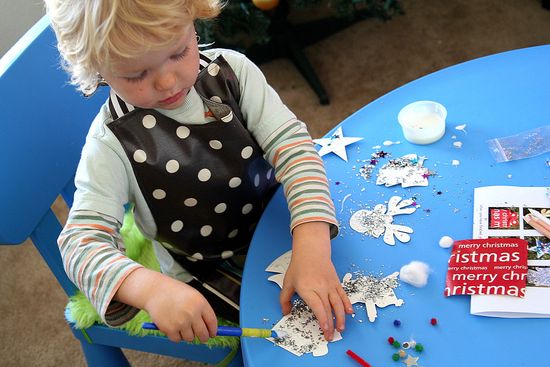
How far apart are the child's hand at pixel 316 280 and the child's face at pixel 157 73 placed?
28 cm

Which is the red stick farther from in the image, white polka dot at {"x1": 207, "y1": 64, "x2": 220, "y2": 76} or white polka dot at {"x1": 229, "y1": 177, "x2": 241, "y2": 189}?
white polka dot at {"x1": 207, "y1": 64, "x2": 220, "y2": 76}

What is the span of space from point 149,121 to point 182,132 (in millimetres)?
56

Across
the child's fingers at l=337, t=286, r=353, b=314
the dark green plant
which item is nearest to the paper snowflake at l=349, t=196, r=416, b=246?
the child's fingers at l=337, t=286, r=353, b=314

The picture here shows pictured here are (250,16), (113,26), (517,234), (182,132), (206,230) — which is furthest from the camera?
(250,16)

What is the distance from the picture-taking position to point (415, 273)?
0.86 metres

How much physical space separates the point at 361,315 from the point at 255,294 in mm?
157

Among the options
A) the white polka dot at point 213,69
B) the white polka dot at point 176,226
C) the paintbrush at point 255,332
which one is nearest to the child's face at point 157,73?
the white polka dot at point 213,69

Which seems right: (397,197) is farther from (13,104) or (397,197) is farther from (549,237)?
(13,104)

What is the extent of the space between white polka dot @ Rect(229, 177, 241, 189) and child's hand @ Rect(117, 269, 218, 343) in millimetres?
254

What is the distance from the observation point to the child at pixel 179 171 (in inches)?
32.5

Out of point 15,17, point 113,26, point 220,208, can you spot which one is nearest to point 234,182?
point 220,208

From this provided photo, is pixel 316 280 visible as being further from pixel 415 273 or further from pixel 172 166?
pixel 172 166

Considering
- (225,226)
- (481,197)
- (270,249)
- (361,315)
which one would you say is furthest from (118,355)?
(481,197)

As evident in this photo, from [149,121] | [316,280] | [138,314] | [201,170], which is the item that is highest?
[149,121]
